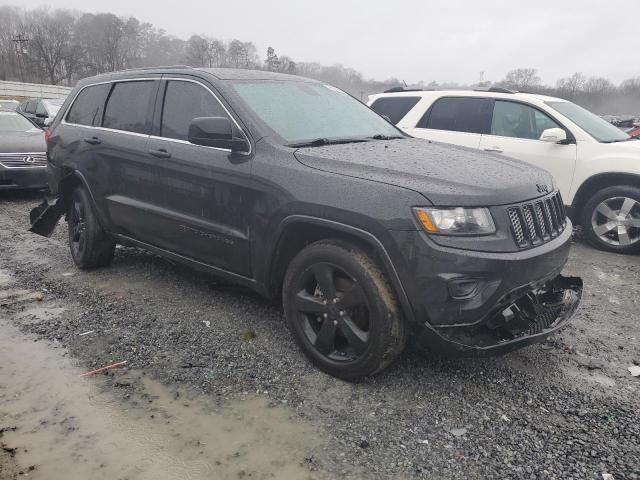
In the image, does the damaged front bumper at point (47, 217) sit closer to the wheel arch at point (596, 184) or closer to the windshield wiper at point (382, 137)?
the windshield wiper at point (382, 137)

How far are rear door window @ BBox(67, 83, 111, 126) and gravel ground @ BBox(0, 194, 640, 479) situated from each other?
1.47 meters

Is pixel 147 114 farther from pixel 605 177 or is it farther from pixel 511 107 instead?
pixel 605 177

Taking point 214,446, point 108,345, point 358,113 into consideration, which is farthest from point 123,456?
point 358,113

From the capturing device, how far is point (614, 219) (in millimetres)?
6078

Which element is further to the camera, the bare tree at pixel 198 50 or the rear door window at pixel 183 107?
the bare tree at pixel 198 50

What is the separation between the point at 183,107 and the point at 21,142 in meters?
6.08

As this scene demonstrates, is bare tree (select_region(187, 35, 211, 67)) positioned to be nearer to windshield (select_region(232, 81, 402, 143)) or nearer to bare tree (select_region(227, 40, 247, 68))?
bare tree (select_region(227, 40, 247, 68))

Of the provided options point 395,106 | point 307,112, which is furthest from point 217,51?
point 307,112

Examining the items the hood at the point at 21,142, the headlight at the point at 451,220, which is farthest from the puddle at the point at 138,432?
the hood at the point at 21,142

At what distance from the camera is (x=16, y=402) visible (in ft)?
9.64

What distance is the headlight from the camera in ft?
8.74

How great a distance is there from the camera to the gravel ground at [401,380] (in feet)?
8.18

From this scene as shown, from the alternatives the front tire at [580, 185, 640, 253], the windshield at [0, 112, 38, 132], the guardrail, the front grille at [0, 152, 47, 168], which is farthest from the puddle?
the guardrail

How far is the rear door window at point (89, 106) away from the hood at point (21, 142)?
403 centimetres
